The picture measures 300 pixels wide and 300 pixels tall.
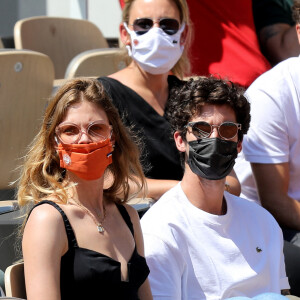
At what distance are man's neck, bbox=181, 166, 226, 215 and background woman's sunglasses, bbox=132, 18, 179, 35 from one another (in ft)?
3.15

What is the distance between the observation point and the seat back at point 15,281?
2031 mm

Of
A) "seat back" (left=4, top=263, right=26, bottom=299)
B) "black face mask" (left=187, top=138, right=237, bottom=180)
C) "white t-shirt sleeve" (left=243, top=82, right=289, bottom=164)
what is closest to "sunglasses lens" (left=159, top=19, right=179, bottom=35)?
"white t-shirt sleeve" (left=243, top=82, right=289, bottom=164)

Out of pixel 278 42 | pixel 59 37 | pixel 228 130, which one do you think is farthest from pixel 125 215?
pixel 59 37

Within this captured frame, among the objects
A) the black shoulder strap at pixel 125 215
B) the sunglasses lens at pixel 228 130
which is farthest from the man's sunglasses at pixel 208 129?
the black shoulder strap at pixel 125 215

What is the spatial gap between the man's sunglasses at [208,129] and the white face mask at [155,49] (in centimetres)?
76

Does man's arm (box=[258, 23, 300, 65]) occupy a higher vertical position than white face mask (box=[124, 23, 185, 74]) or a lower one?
lower

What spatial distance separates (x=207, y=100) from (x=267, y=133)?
1.99ft

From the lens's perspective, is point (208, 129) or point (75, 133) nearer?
point (75, 133)

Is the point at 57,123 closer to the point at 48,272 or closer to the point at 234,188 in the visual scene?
the point at 48,272

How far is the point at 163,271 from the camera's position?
2.35m

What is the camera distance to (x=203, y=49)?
412 centimetres

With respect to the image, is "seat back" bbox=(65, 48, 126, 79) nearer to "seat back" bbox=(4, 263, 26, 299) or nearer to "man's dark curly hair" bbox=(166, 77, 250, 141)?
"man's dark curly hair" bbox=(166, 77, 250, 141)

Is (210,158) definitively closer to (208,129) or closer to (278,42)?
(208,129)

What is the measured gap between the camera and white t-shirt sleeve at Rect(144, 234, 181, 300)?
7.64ft
